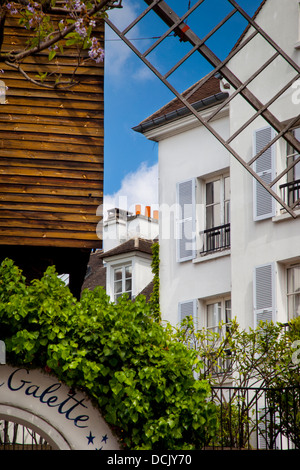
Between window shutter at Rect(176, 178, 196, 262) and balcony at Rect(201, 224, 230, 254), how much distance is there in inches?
10.4

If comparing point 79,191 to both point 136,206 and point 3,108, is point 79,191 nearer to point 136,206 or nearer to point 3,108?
point 3,108

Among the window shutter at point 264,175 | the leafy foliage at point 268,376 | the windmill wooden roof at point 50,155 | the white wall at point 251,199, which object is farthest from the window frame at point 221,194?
the windmill wooden roof at point 50,155

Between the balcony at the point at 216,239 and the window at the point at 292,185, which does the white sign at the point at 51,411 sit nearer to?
the window at the point at 292,185

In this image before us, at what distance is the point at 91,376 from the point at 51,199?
3261 millimetres

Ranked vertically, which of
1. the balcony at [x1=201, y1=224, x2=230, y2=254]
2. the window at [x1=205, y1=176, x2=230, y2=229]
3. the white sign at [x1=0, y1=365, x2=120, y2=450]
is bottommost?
the white sign at [x1=0, y1=365, x2=120, y2=450]

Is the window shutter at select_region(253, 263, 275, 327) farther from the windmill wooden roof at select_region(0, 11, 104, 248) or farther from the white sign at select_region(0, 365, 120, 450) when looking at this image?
the white sign at select_region(0, 365, 120, 450)

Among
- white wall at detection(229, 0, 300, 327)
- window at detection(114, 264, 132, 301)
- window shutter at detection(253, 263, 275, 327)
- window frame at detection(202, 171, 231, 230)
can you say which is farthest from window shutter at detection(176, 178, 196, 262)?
window at detection(114, 264, 132, 301)

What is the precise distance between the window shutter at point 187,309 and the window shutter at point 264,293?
2068 millimetres

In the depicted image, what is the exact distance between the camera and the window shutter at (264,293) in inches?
687

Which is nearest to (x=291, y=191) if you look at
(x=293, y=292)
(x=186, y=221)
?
(x=293, y=292)

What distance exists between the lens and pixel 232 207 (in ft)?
61.4

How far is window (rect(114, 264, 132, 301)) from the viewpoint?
78.6 ft

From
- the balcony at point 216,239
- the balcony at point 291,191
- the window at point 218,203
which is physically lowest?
the balcony at point 216,239
